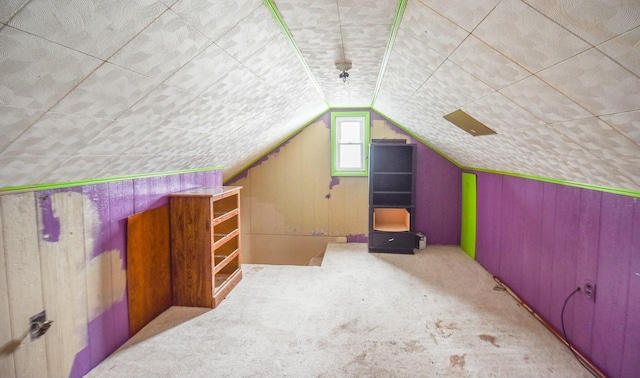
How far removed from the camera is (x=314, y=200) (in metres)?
→ 5.40

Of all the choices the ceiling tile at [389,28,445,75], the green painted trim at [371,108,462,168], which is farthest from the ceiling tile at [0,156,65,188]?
the green painted trim at [371,108,462,168]

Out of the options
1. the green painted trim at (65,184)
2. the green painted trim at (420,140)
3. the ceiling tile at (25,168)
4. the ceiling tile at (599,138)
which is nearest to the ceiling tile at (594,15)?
the ceiling tile at (599,138)

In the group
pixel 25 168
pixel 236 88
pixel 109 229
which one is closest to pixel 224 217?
pixel 109 229

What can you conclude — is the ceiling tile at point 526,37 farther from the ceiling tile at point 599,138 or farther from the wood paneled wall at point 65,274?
the wood paneled wall at point 65,274

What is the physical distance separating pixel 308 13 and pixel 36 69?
53.7 inches

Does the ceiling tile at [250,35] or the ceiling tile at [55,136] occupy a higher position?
the ceiling tile at [250,35]

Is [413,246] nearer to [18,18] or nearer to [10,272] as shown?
[10,272]

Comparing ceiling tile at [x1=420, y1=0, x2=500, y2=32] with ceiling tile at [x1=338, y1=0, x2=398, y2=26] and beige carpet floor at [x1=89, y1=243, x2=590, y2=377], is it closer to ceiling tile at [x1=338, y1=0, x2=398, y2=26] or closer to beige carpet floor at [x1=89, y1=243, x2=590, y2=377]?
ceiling tile at [x1=338, y1=0, x2=398, y2=26]

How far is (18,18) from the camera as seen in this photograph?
0.92 m

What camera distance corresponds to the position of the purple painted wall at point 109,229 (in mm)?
2029

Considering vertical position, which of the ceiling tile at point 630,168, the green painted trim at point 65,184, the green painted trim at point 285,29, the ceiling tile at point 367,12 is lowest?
the green painted trim at point 65,184

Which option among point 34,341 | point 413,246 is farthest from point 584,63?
point 413,246

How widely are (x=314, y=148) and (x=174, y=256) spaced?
2.96 metres

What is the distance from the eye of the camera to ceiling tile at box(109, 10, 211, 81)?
1323 mm
